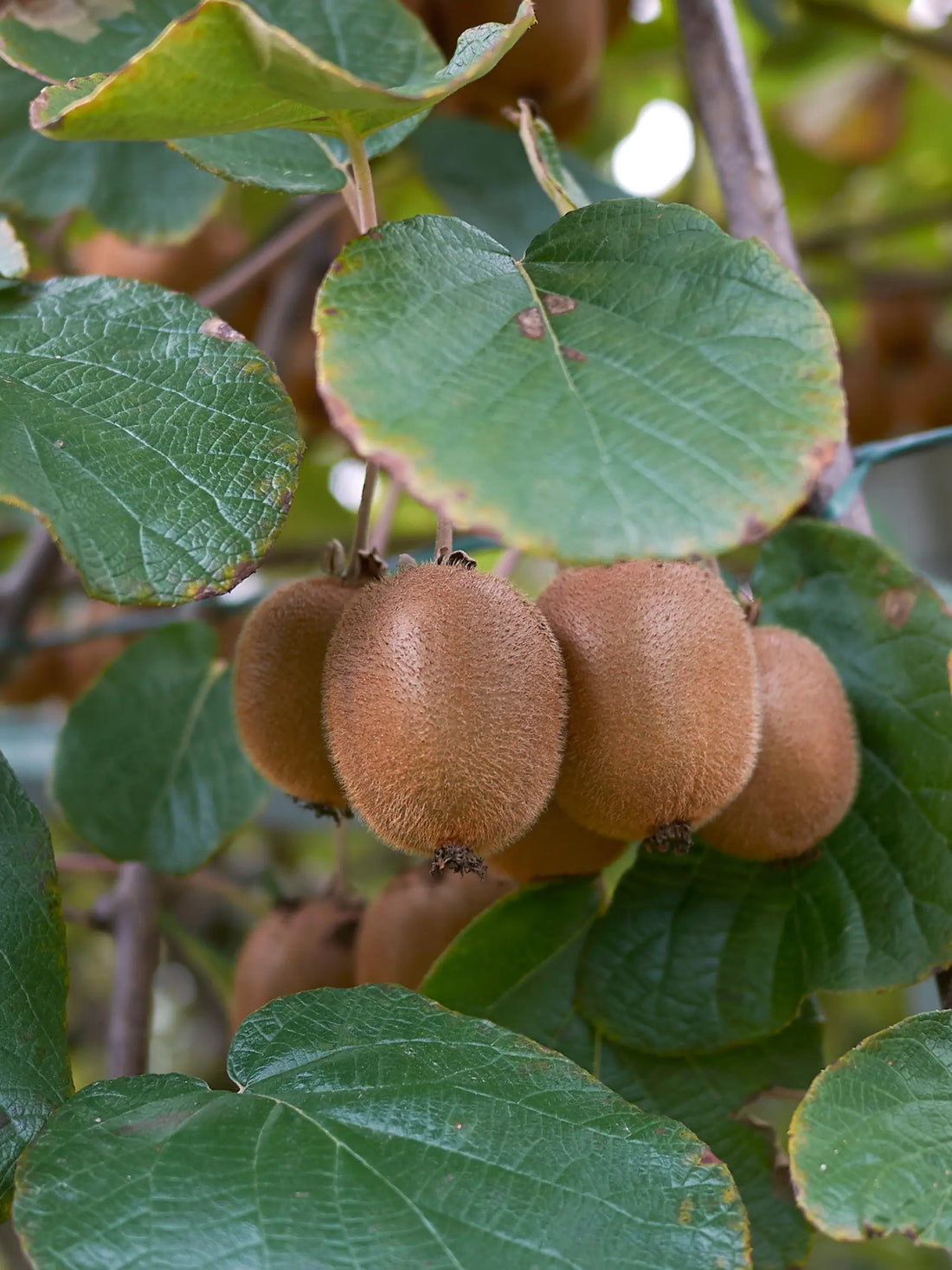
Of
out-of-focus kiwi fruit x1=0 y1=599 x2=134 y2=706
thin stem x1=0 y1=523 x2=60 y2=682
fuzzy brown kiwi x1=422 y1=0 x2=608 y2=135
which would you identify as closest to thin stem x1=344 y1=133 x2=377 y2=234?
fuzzy brown kiwi x1=422 y1=0 x2=608 y2=135

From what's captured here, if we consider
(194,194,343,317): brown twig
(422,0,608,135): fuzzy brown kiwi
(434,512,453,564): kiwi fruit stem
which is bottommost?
(434,512,453,564): kiwi fruit stem

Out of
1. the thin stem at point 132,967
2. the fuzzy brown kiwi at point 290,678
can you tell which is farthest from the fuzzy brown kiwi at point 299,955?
the fuzzy brown kiwi at point 290,678

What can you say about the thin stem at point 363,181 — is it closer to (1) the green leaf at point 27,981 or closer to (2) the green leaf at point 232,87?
(2) the green leaf at point 232,87

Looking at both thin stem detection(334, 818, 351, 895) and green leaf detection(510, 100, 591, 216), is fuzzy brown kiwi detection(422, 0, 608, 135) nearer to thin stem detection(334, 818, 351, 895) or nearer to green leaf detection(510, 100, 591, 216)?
green leaf detection(510, 100, 591, 216)

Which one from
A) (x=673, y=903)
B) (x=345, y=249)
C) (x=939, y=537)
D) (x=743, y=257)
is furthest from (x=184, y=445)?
(x=939, y=537)

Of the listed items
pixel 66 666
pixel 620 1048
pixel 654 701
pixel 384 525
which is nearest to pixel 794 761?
pixel 654 701

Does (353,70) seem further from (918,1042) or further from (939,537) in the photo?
(939,537)
